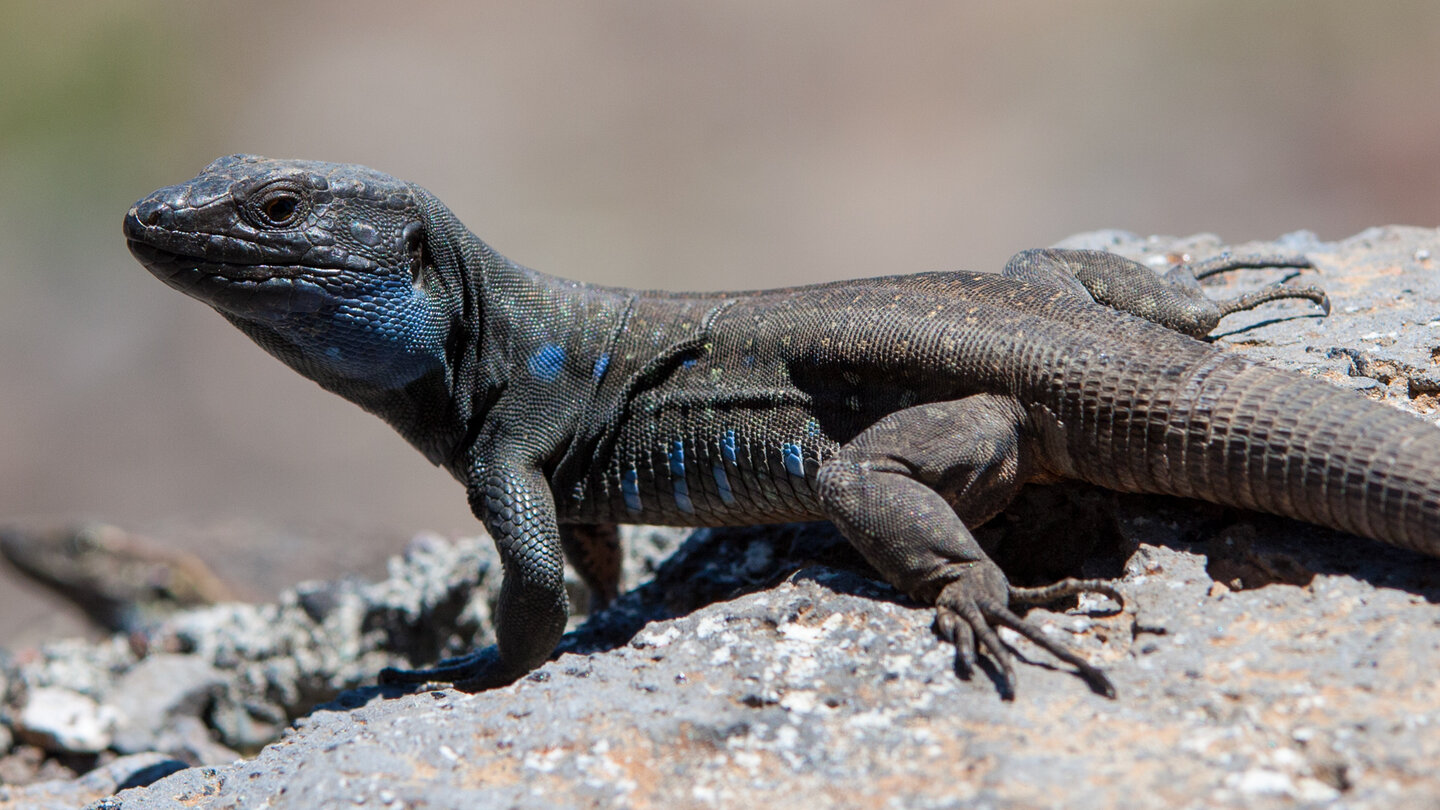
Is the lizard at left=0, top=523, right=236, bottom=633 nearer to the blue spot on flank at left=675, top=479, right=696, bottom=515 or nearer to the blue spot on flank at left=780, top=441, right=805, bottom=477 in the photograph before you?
the blue spot on flank at left=675, top=479, right=696, bottom=515

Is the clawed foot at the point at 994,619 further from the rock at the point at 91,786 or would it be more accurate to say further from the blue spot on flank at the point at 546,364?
the rock at the point at 91,786

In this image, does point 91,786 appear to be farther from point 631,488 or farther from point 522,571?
point 631,488

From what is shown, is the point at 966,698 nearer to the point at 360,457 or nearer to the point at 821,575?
the point at 821,575

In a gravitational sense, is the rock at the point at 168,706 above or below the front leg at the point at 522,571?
below

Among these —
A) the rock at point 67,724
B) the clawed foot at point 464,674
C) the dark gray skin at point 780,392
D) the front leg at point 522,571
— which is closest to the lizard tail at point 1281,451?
the dark gray skin at point 780,392

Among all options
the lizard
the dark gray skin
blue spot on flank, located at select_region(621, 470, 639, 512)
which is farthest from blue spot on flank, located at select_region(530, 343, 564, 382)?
the lizard

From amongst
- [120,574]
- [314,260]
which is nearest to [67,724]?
[120,574]

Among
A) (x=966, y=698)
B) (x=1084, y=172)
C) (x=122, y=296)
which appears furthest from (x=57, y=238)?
(x=966, y=698)
